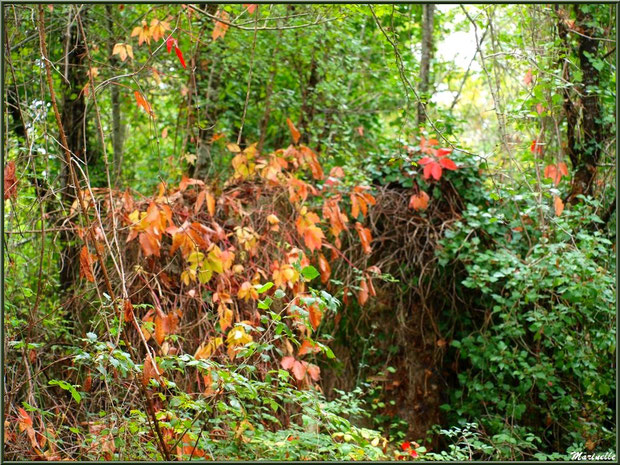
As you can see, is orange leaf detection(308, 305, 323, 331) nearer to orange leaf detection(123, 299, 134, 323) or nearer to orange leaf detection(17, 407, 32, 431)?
orange leaf detection(123, 299, 134, 323)

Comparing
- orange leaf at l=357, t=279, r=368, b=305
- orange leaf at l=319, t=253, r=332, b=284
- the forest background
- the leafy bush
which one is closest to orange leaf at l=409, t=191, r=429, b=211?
the forest background

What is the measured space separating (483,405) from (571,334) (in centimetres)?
76

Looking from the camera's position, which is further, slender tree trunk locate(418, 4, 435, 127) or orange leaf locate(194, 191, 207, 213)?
slender tree trunk locate(418, 4, 435, 127)

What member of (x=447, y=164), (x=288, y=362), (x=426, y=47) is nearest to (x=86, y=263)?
(x=288, y=362)

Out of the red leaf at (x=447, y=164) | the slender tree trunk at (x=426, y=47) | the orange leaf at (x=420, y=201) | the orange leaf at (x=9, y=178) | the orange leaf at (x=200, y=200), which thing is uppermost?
the slender tree trunk at (x=426, y=47)

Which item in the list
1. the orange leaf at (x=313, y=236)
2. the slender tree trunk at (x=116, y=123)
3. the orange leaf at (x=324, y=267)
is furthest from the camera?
the slender tree trunk at (x=116, y=123)

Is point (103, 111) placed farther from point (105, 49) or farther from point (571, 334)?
point (571, 334)

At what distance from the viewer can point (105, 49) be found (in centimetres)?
526

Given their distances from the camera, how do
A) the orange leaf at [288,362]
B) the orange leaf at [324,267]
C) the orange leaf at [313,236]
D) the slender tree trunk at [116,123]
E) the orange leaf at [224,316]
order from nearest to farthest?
the orange leaf at [288,362]
the orange leaf at [224,316]
the orange leaf at [313,236]
the orange leaf at [324,267]
the slender tree trunk at [116,123]

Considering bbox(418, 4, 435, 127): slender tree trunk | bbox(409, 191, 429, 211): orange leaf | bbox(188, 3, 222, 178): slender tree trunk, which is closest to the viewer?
bbox(409, 191, 429, 211): orange leaf

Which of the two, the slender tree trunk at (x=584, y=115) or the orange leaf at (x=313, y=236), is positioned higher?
the slender tree trunk at (x=584, y=115)

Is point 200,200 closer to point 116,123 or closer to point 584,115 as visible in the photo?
point 116,123

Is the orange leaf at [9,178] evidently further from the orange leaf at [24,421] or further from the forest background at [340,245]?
the orange leaf at [24,421]

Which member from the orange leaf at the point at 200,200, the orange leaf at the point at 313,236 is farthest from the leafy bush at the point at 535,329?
the orange leaf at the point at 200,200
